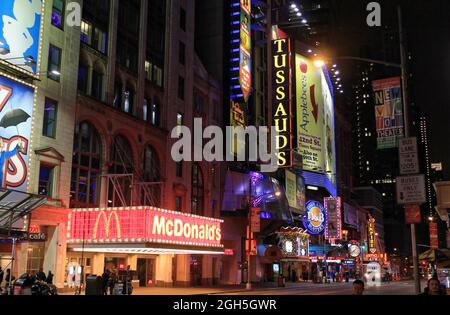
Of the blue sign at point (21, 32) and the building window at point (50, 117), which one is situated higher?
the blue sign at point (21, 32)

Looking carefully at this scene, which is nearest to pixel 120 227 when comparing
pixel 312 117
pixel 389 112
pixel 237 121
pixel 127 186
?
pixel 127 186

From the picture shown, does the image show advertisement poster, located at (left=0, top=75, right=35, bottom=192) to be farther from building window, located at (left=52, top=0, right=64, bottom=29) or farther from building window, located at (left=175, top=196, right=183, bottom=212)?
building window, located at (left=175, top=196, right=183, bottom=212)

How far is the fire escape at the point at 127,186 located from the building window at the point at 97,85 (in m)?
3.58

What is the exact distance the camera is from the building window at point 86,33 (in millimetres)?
37000

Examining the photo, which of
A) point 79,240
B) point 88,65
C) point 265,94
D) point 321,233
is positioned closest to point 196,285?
point 79,240

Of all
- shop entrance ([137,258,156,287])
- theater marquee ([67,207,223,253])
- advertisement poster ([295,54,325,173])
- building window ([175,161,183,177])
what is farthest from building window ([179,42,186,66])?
advertisement poster ([295,54,325,173])

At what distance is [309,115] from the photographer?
87562 millimetres

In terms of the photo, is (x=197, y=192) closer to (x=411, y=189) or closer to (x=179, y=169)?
(x=179, y=169)

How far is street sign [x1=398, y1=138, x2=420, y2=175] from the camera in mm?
16375

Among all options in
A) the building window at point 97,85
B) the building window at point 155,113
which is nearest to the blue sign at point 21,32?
the building window at point 97,85

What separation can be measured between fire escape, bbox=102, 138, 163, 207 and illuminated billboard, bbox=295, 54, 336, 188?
155 ft

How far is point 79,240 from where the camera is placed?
33.5 m

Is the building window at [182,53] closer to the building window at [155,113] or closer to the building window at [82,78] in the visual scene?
the building window at [155,113]

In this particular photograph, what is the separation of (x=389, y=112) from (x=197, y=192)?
107ft
